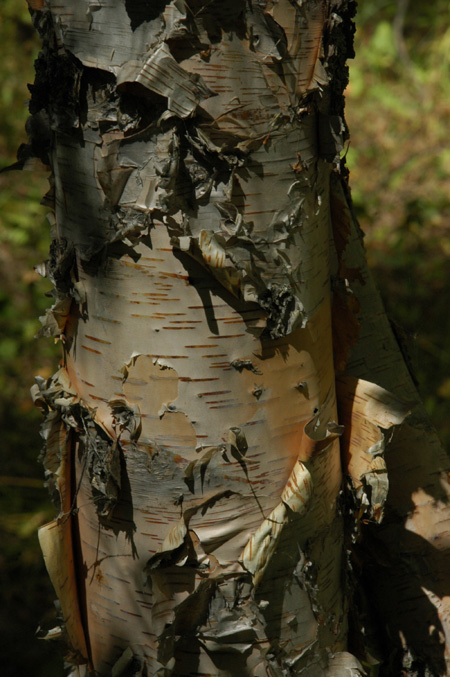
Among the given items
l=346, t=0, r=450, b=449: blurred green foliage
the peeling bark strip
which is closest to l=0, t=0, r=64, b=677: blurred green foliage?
the peeling bark strip

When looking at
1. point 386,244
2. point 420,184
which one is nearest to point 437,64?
point 420,184

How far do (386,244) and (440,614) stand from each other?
8.40 ft

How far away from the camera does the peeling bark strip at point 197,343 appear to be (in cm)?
83

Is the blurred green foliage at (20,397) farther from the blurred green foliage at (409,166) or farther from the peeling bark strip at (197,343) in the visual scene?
the blurred green foliage at (409,166)

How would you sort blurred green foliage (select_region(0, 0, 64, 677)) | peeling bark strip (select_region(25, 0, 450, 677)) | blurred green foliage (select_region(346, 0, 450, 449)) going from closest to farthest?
peeling bark strip (select_region(25, 0, 450, 677))
blurred green foliage (select_region(0, 0, 64, 677))
blurred green foliage (select_region(346, 0, 450, 449))

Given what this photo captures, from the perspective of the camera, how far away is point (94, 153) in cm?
88

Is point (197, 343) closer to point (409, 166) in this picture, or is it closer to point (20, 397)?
point (20, 397)

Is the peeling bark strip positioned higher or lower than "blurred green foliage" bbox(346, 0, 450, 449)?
lower

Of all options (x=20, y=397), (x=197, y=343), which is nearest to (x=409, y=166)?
(x=20, y=397)

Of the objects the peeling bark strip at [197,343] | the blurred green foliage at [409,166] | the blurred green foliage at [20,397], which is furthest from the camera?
the blurred green foliage at [409,166]

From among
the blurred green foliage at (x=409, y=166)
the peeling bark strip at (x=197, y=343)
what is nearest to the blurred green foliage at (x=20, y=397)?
the peeling bark strip at (x=197, y=343)

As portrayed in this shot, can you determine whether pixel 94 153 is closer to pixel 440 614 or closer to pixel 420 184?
pixel 440 614

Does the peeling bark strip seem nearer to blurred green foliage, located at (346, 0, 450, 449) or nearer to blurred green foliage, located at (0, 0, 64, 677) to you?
blurred green foliage, located at (0, 0, 64, 677)

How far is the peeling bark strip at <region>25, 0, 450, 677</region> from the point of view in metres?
0.83
